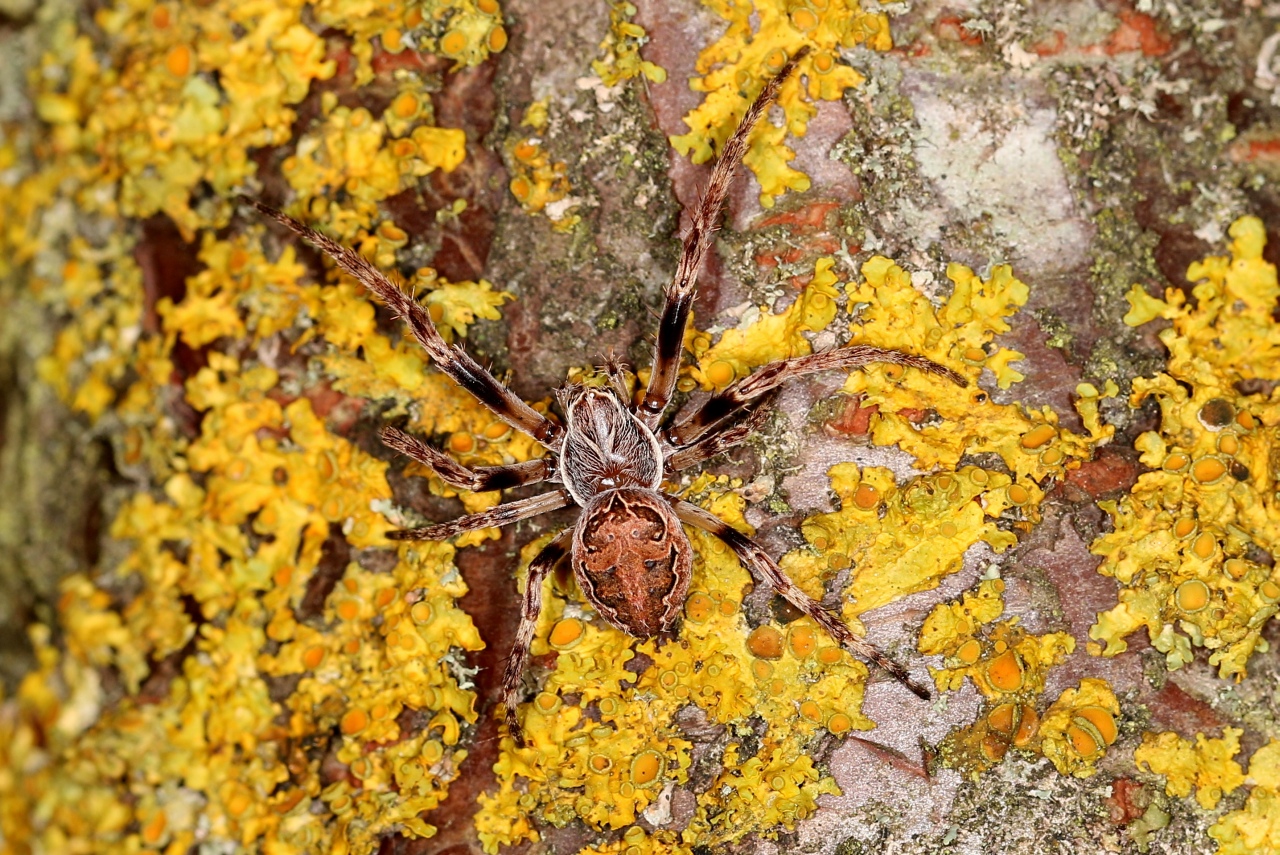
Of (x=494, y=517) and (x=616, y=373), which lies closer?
(x=494, y=517)

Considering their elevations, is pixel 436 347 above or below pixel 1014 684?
above

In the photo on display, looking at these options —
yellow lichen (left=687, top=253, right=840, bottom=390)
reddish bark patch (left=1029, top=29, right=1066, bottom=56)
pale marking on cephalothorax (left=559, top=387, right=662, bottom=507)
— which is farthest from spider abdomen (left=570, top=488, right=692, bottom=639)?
reddish bark patch (left=1029, top=29, right=1066, bottom=56)

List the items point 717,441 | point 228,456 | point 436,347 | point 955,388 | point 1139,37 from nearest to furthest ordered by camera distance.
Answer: point 228,456, point 1139,37, point 955,388, point 436,347, point 717,441

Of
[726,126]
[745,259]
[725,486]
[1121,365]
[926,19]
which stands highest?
[926,19]

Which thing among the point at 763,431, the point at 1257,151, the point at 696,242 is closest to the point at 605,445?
the point at 763,431

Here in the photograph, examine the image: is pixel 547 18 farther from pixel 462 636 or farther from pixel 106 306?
pixel 462 636

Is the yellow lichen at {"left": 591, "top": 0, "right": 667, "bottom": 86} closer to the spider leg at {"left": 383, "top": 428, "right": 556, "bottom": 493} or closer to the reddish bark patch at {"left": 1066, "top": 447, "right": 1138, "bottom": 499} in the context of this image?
the spider leg at {"left": 383, "top": 428, "right": 556, "bottom": 493}

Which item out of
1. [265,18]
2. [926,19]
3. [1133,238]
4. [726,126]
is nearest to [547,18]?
[726,126]

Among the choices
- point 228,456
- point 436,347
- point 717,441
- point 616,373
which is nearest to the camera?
point 228,456

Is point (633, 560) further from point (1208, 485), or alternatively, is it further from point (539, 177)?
point (1208, 485)
